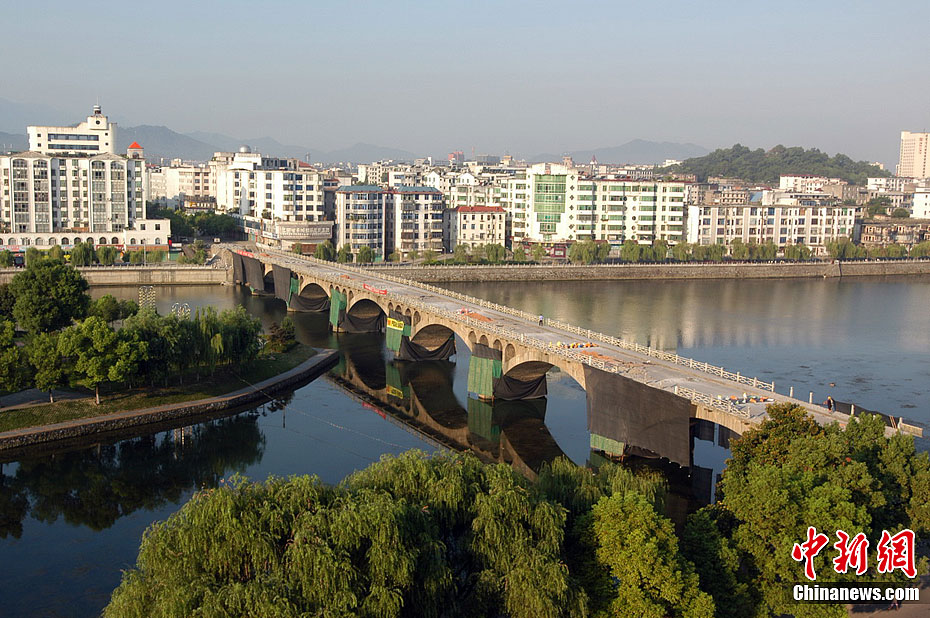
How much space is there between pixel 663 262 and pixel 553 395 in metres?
48.9

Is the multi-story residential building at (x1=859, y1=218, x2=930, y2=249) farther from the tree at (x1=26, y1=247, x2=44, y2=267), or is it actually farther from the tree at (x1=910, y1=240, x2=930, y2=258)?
the tree at (x1=26, y1=247, x2=44, y2=267)

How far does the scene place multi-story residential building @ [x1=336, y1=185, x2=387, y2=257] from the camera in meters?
80.2

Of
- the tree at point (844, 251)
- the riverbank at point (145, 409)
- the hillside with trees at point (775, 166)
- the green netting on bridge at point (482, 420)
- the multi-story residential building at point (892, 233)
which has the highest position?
the hillside with trees at point (775, 166)

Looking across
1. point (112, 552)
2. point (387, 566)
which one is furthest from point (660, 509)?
point (112, 552)

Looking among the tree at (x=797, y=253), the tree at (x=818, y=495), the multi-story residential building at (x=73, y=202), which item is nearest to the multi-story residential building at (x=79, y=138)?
the multi-story residential building at (x=73, y=202)

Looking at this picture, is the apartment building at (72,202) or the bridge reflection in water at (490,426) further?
the apartment building at (72,202)

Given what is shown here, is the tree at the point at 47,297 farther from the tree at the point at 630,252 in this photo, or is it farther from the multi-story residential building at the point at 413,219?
the tree at the point at 630,252

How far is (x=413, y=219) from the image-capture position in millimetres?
84312

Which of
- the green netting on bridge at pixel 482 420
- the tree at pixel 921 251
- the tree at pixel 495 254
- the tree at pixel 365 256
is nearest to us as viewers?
the green netting on bridge at pixel 482 420

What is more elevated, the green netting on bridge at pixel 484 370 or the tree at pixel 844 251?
the tree at pixel 844 251

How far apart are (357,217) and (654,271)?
28091 millimetres

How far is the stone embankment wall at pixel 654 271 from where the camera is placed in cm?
7438

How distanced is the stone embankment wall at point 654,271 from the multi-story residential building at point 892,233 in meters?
11.8

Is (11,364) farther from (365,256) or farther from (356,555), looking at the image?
A: (365,256)
